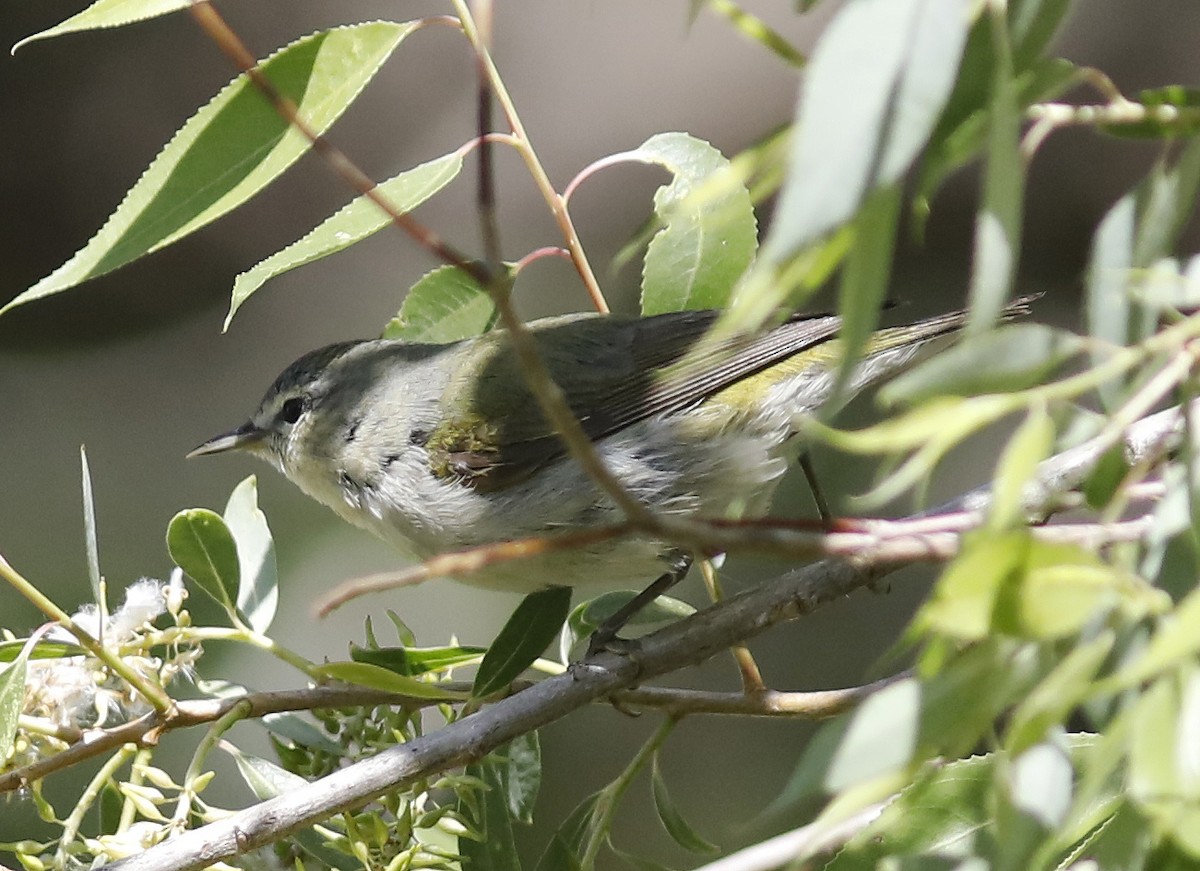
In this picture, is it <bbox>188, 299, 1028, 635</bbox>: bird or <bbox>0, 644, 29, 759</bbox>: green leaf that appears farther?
<bbox>188, 299, 1028, 635</bbox>: bird

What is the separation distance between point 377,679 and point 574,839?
1.54 ft

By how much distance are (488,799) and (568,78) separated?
4.24 metres

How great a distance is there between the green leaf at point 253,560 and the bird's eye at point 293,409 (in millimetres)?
866

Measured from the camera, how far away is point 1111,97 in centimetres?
98

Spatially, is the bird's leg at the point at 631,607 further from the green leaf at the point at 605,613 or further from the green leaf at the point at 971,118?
the green leaf at the point at 971,118

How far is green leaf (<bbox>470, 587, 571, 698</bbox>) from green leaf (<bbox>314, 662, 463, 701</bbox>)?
0.40 feet

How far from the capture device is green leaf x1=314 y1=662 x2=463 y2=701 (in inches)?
65.0

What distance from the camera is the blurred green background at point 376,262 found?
14.9 feet

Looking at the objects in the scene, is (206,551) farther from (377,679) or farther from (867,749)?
(867,749)

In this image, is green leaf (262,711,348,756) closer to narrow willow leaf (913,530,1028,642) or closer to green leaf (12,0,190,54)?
green leaf (12,0,190,54)

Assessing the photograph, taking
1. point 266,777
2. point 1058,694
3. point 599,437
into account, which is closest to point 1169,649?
point 1058,694

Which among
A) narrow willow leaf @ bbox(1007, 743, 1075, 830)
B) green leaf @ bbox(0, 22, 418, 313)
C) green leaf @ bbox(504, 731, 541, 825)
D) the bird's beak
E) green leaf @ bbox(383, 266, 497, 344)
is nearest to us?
narrow willow leaf @ bbox(1007, 743, 1075, 830)

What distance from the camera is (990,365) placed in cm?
84

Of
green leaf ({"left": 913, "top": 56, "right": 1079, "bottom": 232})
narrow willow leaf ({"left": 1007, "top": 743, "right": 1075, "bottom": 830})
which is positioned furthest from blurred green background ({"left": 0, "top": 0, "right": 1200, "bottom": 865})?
narrow willow leaf ({"left": 1007, "top": 743, "right": 1075, "bottom": 830})
